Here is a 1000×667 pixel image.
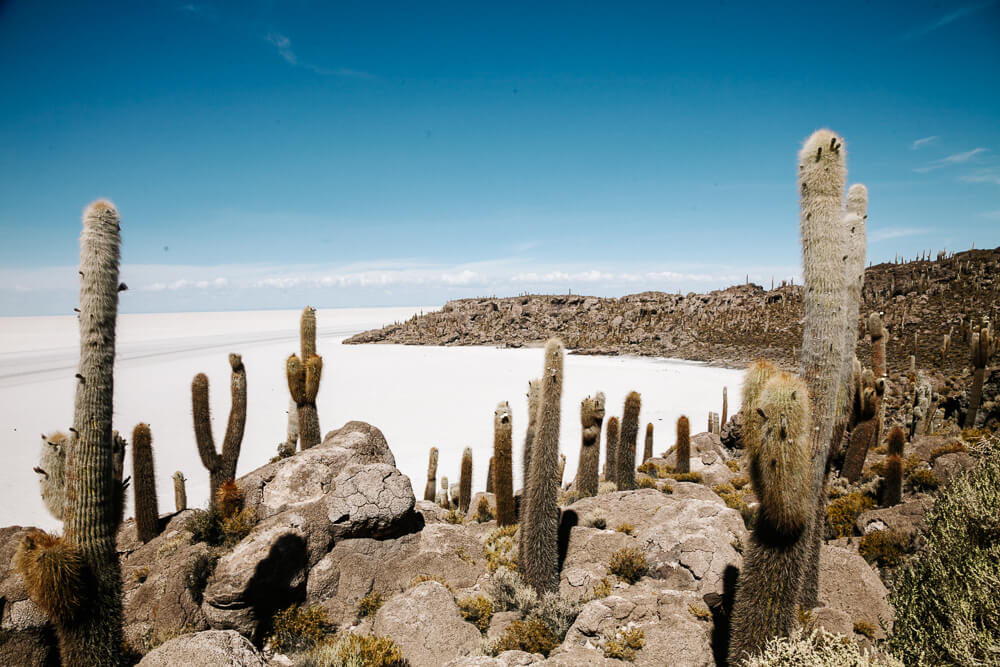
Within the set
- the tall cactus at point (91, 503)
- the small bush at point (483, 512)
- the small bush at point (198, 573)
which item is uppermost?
the tall cactus at point (91, 503)

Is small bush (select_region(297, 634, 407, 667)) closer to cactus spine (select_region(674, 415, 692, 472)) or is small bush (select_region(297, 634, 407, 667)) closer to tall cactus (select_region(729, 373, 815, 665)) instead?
tall cactus (select_region(729, 373, 815, 665))

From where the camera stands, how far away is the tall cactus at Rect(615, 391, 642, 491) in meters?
13.2

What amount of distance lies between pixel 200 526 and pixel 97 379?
4.75 m

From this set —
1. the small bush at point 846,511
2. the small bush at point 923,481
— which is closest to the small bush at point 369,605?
the small bush at point 846,511

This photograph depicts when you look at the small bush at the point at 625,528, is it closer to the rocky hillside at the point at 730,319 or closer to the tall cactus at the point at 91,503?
the tall cactus at the point at 91,503

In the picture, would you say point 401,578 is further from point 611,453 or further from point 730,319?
point 730,319

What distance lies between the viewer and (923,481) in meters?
12.0

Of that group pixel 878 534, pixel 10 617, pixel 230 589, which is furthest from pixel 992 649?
pixel 10 617

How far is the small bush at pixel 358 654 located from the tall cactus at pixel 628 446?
27.2ft

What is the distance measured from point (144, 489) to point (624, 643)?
9.29 m

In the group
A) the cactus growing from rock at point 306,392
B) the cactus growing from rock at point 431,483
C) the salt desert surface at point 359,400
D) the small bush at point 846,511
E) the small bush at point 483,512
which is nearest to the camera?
the small bush at point 846,511

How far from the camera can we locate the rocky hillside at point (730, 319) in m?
35.2

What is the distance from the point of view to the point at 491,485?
1507cm

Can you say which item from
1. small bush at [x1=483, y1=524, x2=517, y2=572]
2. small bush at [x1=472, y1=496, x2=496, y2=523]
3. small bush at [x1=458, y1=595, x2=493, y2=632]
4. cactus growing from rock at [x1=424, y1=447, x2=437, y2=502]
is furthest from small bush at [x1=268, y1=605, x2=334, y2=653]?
cactus growing from rock at [x1=424, y1=447, x2=437, y2=502]
